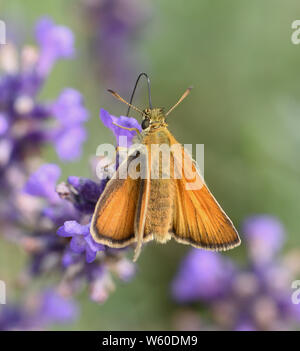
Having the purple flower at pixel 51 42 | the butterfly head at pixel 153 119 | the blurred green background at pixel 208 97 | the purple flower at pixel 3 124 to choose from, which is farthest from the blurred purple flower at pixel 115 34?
the butterfly head at pixel 153 119

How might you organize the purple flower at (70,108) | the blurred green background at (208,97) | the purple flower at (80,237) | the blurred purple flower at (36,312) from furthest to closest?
the blurred green background at (208,97) < the blurred purple flower at (36,312) < the purple flower at (70,108) < the purple flower at (80,237)

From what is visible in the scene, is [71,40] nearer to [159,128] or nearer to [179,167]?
[159,128]

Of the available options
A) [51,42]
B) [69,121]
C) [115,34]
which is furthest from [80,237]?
A: [115,34]

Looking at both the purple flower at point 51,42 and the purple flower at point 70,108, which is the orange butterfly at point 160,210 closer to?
the purple flower at point 70,108

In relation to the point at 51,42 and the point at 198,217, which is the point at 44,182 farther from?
the point at 51,42

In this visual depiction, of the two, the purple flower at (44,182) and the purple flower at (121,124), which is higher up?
the purple flower at (121,124)
